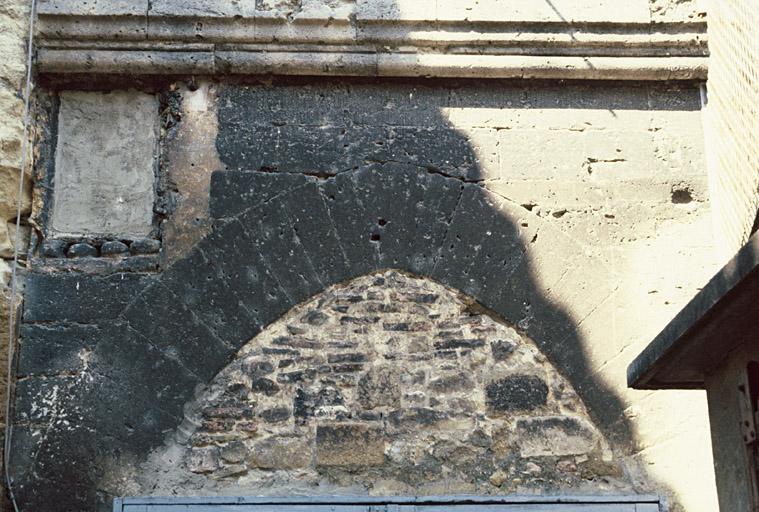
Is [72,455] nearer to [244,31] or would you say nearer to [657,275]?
[244,31]

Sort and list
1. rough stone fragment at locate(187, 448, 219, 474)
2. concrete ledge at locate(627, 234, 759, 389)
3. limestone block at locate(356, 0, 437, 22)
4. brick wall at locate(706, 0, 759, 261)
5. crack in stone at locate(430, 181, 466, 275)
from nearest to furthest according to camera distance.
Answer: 1. concrete ledge at locate(627, 234, 759, 389)
2. brick wall at locate(706, 0, 759, 261)
3. rough stone fragment at locate(187, 448, 219, 474)
4. crack in stone at locate(430, 181, 466, 275)
5. limestone block at locate(356, 0, 437, 22)

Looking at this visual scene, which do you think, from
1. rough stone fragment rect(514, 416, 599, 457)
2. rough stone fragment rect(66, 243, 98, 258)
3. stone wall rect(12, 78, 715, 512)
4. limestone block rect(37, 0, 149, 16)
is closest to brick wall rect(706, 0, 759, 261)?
stone wall rect(12, 78, 715, 512)

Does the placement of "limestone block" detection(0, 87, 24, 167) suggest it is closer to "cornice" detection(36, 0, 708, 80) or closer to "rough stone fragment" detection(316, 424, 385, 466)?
"cornice" detection(36, 0, 708, 80)

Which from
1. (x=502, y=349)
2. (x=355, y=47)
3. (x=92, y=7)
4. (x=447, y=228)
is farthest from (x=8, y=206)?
(x=502, y=349)

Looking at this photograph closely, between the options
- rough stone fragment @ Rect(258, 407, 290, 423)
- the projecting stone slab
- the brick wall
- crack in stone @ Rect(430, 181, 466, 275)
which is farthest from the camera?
the projecting stone slab

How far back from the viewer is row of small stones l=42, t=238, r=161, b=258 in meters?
5.20

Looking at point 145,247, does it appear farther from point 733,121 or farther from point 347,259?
point 733,121

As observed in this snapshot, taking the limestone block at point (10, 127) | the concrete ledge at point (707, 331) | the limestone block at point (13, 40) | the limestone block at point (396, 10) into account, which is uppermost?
the limestone block at point (396, 10)

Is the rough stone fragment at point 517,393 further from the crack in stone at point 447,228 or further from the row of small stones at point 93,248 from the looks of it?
the row of small stones at point 93,248

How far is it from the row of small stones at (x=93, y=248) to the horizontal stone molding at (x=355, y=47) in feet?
2.75

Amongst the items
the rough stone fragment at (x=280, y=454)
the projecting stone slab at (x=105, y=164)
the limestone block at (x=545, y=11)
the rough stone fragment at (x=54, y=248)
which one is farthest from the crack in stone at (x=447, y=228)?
the rough stone fragment at (x=54, y=248)

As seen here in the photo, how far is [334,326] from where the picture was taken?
508cm

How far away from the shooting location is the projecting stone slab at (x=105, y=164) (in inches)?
209

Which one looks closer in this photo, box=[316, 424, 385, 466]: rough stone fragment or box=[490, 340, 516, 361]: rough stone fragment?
box=[316, 424, 385, 466]: rough stone fragment
